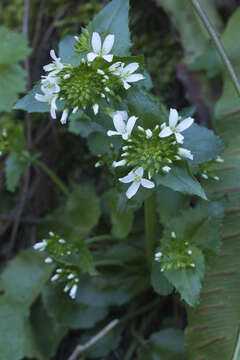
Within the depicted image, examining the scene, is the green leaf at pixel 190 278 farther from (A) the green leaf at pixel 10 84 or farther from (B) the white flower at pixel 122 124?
(A) the green leaf at pixel 10 84

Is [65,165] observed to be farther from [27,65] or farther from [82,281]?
[82,281]

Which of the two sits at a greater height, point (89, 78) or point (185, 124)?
point (89, 78)

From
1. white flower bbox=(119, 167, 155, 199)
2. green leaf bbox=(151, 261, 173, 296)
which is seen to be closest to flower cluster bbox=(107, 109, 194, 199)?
white flower bbox=(119, 167, 155, 199)

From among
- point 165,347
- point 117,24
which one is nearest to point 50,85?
point 117,24

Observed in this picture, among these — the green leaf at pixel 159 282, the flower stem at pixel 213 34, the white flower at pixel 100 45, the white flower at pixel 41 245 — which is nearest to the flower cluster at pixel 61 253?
the white flower at pixel 41 245

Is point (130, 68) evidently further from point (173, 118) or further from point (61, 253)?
point (61, 253)

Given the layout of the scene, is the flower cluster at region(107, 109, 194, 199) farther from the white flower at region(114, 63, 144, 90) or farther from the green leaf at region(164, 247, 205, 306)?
the green leaf at region(164, 247, 205, 306)

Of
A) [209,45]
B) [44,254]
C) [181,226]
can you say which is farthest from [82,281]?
[209,45]
